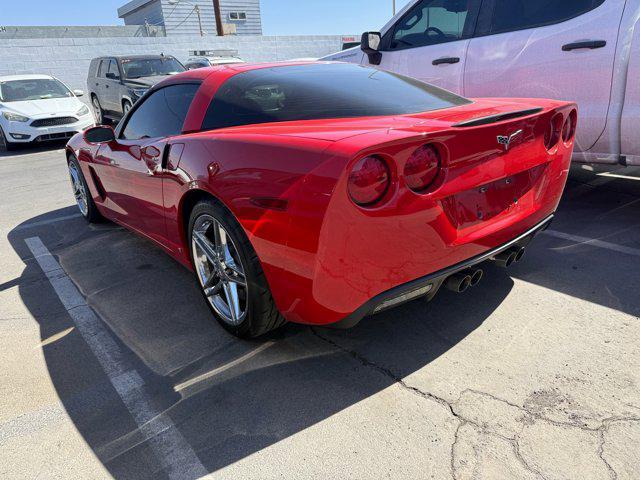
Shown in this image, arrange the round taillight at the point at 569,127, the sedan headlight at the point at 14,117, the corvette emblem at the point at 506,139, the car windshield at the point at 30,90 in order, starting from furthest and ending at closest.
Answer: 1. the car windshield at the point at 30,90
2. the sedan headlight at the point at 14,117
3. the round taillight at the point at 569,127
4. the corvette emblem at the point at 506,139

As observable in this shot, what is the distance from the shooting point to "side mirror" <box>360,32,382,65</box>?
17.8ft

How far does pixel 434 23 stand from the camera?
5.15 metres

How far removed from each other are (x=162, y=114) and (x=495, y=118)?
84.6 inches

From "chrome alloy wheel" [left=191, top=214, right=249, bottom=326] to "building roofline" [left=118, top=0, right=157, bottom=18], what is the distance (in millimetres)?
49298

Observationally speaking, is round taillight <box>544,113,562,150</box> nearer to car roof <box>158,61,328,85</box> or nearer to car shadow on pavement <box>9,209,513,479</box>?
car shadow on pavement <box>9,209,513,479</box>

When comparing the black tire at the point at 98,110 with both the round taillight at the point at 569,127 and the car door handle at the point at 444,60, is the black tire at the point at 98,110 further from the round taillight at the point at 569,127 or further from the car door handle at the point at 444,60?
the round taillight at the point at 569,127

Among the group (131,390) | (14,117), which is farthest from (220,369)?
(14,117)

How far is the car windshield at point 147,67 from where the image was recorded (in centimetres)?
1168

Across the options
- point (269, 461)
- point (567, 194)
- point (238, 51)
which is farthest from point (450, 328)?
point (238, 51)

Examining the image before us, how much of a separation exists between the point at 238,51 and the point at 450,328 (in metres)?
27.6

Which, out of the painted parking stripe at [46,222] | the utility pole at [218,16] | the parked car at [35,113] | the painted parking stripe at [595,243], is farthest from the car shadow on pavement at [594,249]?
the utility pole at [218,16]

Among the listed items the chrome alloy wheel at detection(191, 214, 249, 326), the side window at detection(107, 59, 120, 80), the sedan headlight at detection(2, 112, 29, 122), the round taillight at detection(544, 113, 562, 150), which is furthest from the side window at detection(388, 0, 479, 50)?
the side window at detection(107, 59, 120, 80)

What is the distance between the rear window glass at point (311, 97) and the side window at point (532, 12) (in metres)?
1.63

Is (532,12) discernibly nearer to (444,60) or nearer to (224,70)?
(444,60)
